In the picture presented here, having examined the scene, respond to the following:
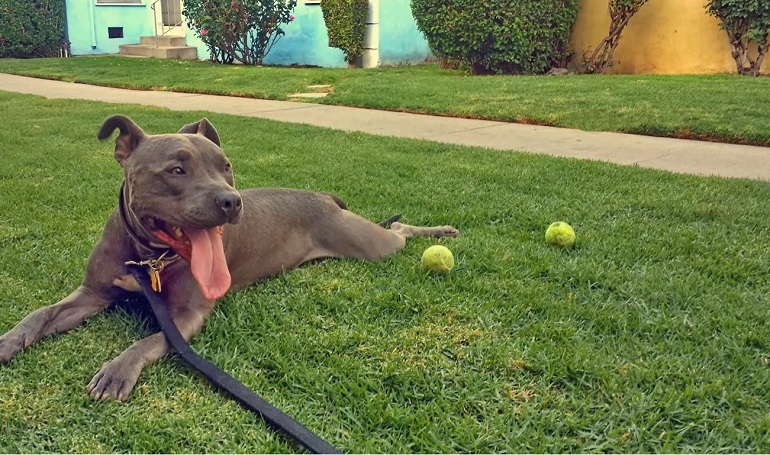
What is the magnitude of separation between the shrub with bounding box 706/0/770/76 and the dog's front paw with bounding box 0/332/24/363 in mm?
12144

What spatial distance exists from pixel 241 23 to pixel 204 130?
14358mm

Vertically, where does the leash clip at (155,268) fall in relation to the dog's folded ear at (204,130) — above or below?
below

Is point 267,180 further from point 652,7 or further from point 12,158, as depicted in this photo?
point 652,7

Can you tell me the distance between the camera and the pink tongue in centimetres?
283

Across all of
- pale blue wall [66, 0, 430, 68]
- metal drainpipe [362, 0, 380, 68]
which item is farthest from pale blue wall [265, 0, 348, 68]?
metal drainpipe [362, 0, 380, 68]

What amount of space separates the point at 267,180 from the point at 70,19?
67.4 ft

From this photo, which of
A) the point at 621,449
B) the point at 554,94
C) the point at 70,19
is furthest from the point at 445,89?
the point at 70,19

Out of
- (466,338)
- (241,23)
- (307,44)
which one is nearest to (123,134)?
(466,338)

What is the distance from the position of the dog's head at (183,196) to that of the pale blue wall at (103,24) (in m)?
22.5

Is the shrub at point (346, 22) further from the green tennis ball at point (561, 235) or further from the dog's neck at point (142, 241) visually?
the dog's neck at point (142, 241)

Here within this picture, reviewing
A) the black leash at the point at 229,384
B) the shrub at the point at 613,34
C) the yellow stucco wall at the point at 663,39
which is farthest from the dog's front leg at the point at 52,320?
the yellow stucco wall at the point at 663,39

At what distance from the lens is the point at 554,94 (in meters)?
9.93

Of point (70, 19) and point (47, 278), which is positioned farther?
point (70, 19)

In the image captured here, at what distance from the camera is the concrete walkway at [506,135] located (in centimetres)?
643
